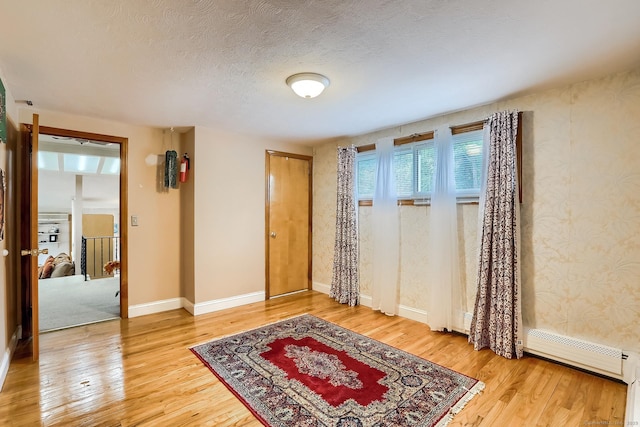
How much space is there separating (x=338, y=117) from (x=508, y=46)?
181cm

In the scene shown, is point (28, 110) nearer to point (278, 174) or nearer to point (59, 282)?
point (278, 174)

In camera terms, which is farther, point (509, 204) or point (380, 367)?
point (509, 204)

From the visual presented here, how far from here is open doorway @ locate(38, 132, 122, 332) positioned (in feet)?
13.1

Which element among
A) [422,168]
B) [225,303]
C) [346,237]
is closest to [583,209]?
[422,168]

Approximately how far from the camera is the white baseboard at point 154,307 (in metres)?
3.68

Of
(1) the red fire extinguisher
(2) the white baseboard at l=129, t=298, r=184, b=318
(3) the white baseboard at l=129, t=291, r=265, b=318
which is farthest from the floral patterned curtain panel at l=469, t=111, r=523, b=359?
(2) the white baseboard at l=129, t=298, r=184, b=318

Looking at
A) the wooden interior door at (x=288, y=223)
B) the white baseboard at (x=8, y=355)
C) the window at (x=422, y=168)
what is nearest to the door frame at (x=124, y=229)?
the white baseboard at (x=8, y=355)

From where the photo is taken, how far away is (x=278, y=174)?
458cm

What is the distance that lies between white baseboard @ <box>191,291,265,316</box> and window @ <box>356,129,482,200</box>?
211cm

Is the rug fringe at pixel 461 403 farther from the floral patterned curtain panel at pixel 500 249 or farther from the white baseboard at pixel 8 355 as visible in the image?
the white baseboard at pixel 8 355

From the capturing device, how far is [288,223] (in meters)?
4.70

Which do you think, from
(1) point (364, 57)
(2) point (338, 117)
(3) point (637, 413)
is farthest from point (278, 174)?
(3) point (637, 413)

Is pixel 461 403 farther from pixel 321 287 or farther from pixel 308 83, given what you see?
pixel 321 287

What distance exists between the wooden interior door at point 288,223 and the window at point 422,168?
106 cm
